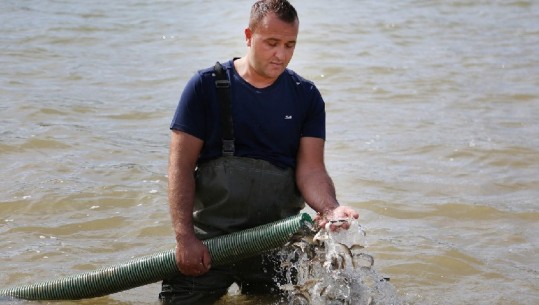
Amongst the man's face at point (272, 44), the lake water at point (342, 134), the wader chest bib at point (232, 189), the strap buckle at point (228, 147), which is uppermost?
the man's face at point (272, 44)

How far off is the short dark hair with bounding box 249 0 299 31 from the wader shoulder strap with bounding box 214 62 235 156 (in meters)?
0.27

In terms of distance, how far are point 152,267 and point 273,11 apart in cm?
138

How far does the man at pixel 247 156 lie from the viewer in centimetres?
473

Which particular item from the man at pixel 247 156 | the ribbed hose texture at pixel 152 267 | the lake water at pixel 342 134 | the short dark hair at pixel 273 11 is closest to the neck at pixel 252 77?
the man at pixel 247 156

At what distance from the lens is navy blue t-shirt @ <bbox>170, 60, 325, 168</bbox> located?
4.75 meters

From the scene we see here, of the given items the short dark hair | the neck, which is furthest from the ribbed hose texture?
the short dark hair

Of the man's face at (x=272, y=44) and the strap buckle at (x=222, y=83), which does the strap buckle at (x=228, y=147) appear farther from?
the man's face at (x=272, y=44)

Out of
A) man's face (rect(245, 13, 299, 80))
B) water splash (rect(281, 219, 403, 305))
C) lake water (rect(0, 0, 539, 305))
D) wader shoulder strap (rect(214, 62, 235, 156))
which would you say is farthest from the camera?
lake water (rect(0, 0, 539, 305))

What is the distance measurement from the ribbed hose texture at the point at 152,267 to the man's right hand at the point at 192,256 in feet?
0.13

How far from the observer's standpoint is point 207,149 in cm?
487

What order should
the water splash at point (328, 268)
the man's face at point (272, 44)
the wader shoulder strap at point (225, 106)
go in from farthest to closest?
the wader shoulder strap at point (225, 106) < the man's face at point (272, 44) < the water splash at point (328, 268)

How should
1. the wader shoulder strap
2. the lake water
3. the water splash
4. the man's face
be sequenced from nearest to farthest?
the water splash, the man's face, the wader shoulder strap, the lake water

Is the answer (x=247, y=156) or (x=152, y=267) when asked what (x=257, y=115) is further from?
(x=152, y=267)

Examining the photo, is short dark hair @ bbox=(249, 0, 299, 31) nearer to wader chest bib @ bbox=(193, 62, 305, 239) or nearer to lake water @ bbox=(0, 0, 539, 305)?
wader chest bib @ bbox=(193, 62, 305, 239)
